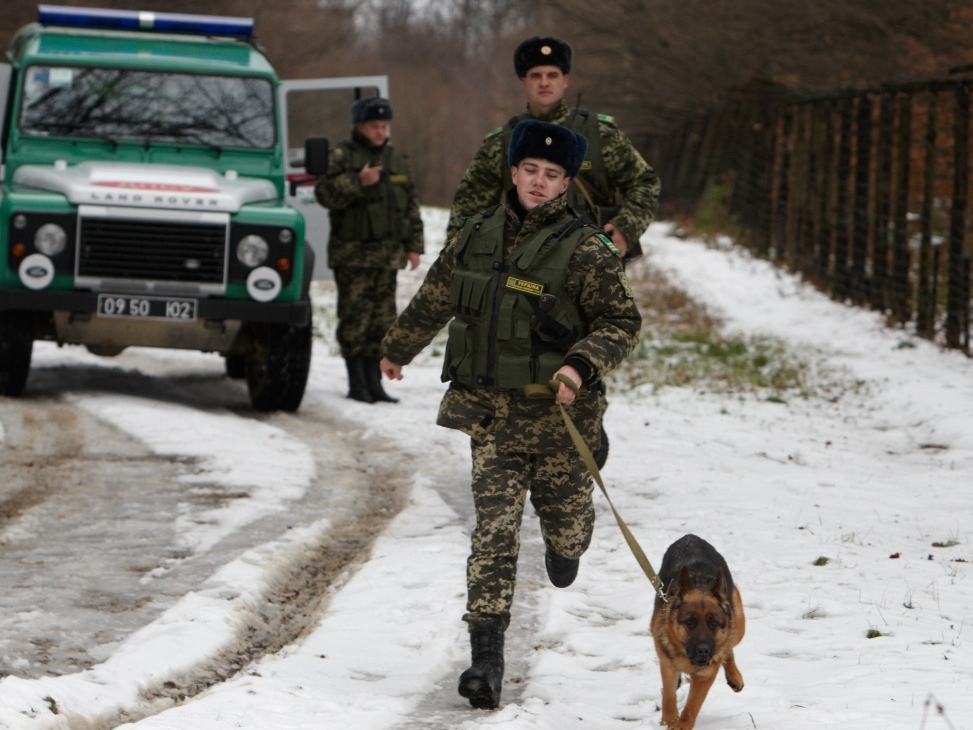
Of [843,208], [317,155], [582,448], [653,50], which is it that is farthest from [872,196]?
[582,448]

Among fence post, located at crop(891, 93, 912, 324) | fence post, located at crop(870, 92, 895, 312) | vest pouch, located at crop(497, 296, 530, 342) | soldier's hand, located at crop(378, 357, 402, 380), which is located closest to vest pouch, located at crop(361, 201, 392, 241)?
soldier's hand, located at crop(378, 357, 402, 380)

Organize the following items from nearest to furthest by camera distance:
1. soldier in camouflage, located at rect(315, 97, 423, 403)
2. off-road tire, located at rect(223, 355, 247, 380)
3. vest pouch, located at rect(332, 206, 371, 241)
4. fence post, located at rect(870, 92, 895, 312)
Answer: soldier in camouflage, located at rect(315, 97, 423, 403)
vest pouch, located at rect(332, 206, 371, 241)
off-road tire, located at rect(223, 355, 247, 380)
fence post, located at rect(870, 92, 895, 312)

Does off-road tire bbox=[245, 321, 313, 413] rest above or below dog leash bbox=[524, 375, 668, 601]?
below

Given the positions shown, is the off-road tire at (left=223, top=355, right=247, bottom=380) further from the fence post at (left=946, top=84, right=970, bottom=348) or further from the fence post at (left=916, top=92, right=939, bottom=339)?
the fence post at (left=916, top=92, right=939, bottom=339)

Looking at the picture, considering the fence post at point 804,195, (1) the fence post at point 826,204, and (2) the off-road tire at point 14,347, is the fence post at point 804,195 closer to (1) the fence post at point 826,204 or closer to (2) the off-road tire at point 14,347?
(1) the fence post at point 826,204

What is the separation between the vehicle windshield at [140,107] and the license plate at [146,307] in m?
1.42

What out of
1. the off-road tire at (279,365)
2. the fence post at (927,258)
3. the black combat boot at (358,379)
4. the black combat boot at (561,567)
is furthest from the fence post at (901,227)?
the black combat boot at (561,567)

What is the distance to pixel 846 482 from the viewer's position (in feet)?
27.6

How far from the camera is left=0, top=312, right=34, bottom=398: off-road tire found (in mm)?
9492

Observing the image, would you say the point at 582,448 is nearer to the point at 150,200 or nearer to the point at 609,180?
the point at 609,180

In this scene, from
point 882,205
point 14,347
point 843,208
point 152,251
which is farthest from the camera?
point 843,208

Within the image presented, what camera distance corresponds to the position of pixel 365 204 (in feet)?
34.1

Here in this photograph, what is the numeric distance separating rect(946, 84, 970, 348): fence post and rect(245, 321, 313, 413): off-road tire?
621 centimetres

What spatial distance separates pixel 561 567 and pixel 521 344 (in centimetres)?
87
